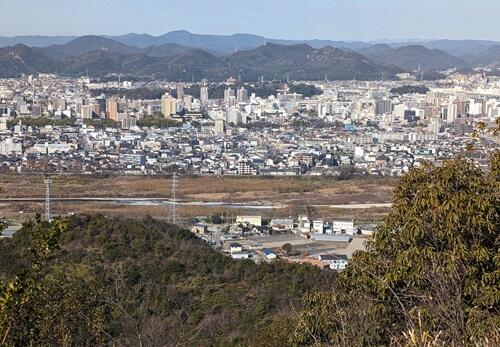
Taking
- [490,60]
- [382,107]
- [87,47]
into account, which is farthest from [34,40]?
[382,107]

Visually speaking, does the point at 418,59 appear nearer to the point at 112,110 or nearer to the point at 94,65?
the point at 94,65

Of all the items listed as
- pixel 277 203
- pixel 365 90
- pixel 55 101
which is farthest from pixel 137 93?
pixel 277 203

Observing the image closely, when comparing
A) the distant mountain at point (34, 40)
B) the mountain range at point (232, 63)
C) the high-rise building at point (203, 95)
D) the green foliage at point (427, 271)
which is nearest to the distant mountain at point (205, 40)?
the distant mountain at point (34, 40)

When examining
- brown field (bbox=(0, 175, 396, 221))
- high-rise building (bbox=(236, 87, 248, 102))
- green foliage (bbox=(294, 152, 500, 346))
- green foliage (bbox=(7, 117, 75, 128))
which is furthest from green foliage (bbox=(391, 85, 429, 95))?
green foliage (bbox=(294, 152, 500, 346))

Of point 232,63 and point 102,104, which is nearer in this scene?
point 102,104

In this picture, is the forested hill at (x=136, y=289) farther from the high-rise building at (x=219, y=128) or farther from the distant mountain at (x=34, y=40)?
the distant mountain at (x=34, y=40)

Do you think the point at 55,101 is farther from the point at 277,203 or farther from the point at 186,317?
the point at 186,317
